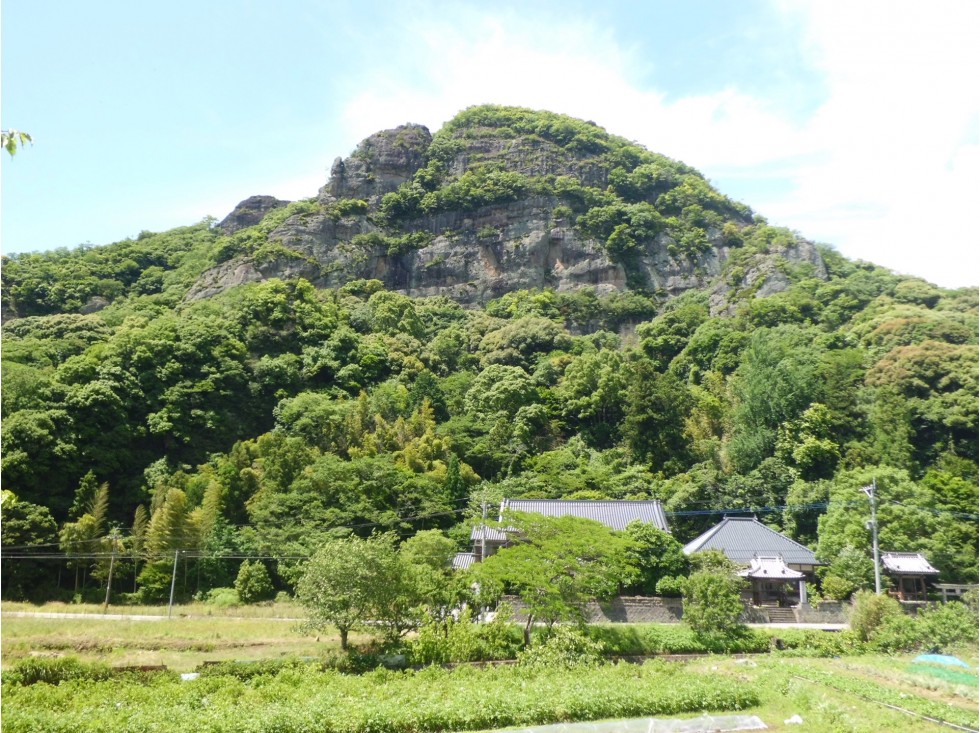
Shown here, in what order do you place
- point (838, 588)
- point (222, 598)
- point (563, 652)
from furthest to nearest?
point (222, 598)
point (838, 588)
point (563, 652)

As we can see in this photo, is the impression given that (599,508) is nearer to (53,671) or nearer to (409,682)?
(409,682)

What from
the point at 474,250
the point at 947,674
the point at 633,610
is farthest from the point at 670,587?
the point at 474,250

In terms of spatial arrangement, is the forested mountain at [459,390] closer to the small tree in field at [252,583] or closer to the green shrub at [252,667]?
the small tree in field at [252,583]

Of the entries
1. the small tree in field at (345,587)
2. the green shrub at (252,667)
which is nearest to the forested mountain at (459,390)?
the small tree in field at (345,587)

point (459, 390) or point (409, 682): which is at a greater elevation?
point (459, 390)

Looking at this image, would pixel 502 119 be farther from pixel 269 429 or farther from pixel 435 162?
pixel 269 429

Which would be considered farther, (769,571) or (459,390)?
(459,390)

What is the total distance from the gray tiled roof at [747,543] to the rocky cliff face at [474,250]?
36.2m

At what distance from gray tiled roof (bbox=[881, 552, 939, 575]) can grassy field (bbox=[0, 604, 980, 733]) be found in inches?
273

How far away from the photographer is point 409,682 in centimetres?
1659

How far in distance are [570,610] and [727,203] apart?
7327 cm

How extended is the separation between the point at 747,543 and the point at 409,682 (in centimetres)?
1960

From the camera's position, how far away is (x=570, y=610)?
20906 mm

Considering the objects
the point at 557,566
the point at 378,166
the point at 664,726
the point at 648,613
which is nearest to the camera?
the point at 664,726
